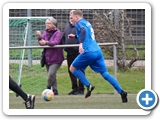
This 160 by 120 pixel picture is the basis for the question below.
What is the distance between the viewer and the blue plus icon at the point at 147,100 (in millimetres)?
8125

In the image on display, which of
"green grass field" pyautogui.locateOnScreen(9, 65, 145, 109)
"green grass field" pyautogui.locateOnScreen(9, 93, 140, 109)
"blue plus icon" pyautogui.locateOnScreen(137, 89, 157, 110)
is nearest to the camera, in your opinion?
"blue plus icon" pyautogui.locateOnScreen(137, 89, 157, 110)

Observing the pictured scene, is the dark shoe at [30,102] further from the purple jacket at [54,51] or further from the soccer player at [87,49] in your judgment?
the purple jacket at [54,51]

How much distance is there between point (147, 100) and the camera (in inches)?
322

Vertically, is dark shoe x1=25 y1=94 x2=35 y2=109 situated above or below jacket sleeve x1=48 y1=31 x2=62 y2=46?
below

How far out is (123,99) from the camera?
9711 millimetres

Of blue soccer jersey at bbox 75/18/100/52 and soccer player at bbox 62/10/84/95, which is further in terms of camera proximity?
soccer player at bbox 62/10/84/95

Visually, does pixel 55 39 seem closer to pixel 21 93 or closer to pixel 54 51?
pixel 54 51

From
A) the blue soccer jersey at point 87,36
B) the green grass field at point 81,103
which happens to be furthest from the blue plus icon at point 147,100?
the blue soccer jersey at point 87,36

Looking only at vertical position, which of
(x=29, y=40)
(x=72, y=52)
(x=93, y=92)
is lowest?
(x=93, y=92)

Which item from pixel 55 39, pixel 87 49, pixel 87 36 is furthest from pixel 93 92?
pixel 87 36

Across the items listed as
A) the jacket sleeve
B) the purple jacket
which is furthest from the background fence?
the jacket sleeve

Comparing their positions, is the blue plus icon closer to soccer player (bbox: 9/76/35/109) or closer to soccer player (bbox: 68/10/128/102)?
soccer player (bbox: 68/10/128/102)

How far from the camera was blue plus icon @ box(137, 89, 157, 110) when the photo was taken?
8.12 m

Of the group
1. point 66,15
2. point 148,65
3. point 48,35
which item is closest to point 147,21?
point 148,65
